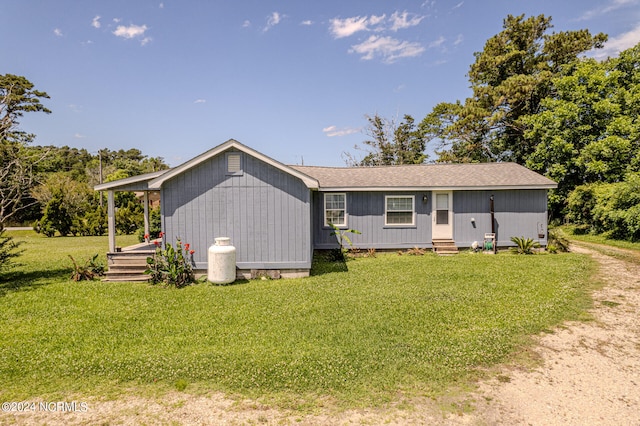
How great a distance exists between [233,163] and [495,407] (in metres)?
8.29

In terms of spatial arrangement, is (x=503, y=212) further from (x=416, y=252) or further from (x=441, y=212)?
(x=416, y=252)

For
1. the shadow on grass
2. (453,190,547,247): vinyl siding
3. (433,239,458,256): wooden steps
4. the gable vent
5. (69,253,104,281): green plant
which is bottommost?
the shadow on grass

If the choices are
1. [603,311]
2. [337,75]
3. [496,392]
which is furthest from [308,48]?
[496,392]

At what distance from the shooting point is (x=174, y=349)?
513cm

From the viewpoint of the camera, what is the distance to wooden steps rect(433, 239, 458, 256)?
13.6 meters

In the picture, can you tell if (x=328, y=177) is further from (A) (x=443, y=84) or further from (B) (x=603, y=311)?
(A) (x=443, y=84)

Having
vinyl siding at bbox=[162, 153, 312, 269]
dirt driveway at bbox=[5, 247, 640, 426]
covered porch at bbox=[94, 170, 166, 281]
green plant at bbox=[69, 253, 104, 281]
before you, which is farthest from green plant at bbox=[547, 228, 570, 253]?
green plant at bbox=[69, 253, 104, 281]

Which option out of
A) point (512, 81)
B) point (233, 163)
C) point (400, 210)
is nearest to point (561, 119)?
point (512, 81)

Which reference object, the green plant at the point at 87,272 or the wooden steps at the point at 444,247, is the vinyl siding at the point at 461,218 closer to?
the wooden steps at the point at 444,247

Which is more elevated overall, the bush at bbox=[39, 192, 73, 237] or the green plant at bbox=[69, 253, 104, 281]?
the bush at bbox=[39, 192, 73, 237]

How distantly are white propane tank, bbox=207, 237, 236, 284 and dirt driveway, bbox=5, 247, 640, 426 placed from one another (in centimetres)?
511

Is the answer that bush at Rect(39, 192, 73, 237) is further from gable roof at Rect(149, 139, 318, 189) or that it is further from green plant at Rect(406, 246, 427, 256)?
green plant at Rect(406, 246, 427, 256)

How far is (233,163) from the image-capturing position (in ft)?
31.1

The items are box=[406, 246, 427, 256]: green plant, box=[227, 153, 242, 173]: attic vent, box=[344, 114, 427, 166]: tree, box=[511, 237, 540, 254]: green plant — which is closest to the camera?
box=[227, 153, 242, 173]: attic vent
